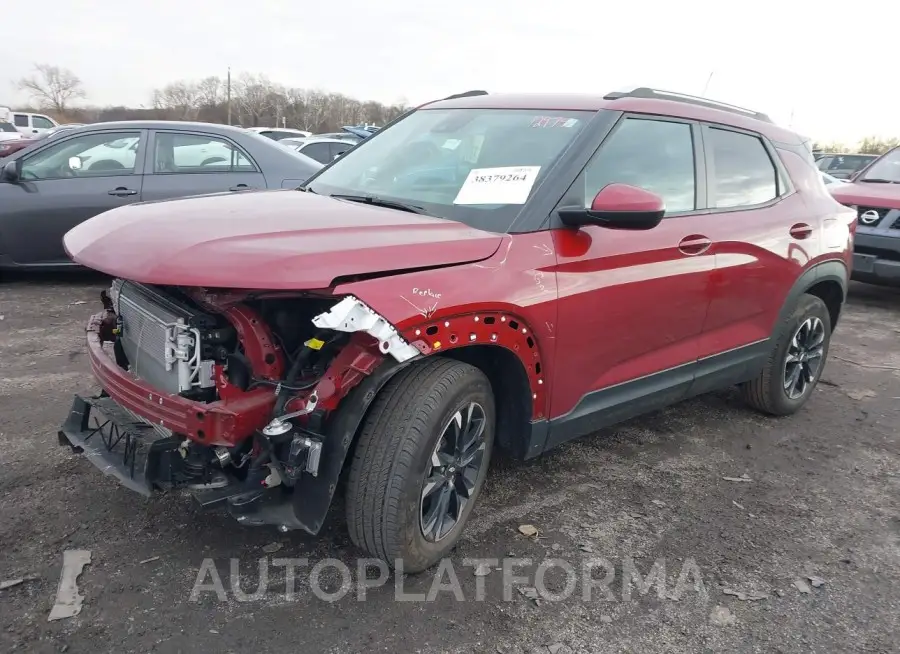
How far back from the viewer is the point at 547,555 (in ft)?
9.50

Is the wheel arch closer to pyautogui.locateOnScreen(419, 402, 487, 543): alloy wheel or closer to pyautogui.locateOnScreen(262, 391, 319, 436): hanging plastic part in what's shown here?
pyautogui.locateOnScreen(419, 402, 487, 543): alloy wheel

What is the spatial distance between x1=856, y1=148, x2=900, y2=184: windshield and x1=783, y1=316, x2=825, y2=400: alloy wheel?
504cm

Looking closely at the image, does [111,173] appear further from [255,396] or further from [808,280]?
[808,280]

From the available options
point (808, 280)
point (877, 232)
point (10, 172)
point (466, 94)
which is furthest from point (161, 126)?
point (877, 232)

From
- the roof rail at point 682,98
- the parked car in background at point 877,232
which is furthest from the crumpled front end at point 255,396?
the parked car in background at point 877,232

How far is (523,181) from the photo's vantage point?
2.94m

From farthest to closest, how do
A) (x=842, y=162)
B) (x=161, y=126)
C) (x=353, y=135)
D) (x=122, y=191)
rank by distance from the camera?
1. (x=842, y=162)
2. (x=353, y=135)
3. (x=161, y=126)
4. (x=122, y=191)

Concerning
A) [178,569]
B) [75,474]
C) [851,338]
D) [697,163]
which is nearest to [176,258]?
[178,569]

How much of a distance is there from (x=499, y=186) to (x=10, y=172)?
5503mm

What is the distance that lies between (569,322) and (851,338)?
515 centimetres

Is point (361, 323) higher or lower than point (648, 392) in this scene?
higher

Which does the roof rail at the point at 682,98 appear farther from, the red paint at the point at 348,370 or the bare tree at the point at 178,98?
the bare tree at the point at 178,98

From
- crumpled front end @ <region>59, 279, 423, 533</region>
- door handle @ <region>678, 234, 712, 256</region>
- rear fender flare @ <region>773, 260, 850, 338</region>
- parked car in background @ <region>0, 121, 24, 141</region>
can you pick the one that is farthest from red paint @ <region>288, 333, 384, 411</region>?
parked car in background @ <region>0, 121, 24, 141</region>

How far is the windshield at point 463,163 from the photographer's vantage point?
2.91 m
